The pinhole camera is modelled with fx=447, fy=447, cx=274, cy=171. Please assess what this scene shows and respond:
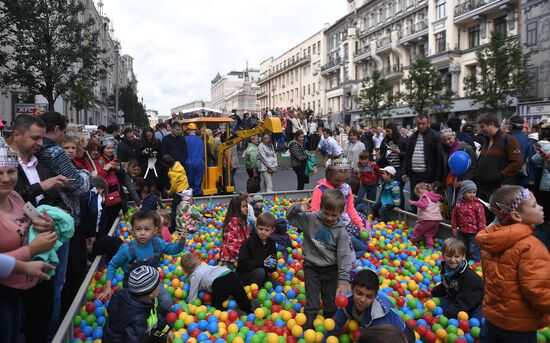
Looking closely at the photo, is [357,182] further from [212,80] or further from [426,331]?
[212,80]

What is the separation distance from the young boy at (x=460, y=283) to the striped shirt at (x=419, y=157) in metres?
3.34

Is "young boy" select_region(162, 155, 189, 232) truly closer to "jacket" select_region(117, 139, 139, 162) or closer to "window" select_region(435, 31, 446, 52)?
"jacket" select_region(117, 139, 139, 162)

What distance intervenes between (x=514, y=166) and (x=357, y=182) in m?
4.02

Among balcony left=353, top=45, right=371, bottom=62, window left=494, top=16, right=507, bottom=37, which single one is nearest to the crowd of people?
window left=494, top=16, right=507, bottom=37

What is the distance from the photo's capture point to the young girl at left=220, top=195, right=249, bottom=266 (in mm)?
6023

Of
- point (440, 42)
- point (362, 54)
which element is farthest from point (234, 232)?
point (362, 54)

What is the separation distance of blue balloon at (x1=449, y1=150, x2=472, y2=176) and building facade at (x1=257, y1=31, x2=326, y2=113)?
5611 cm

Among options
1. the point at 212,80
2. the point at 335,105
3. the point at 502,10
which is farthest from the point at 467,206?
the point at 212,80

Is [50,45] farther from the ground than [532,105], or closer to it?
farther from the ground

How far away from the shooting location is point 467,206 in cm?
642

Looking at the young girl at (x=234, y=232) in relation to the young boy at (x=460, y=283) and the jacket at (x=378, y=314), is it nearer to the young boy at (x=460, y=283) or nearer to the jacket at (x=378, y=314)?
the jacket at (x=378, y=314)

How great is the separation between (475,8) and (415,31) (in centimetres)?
799

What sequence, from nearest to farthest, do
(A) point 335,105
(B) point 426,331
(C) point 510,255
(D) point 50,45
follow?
(C) point 510,255 → (B) point 426,331 → (D) point 50,45 → (A) point 335,105

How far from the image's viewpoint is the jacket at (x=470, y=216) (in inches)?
250
